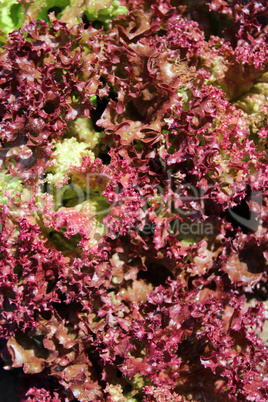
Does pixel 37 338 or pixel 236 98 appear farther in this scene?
pixel 236 98

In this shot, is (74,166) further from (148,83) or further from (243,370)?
(243,370)

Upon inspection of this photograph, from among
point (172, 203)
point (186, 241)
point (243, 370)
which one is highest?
point (172, 203)

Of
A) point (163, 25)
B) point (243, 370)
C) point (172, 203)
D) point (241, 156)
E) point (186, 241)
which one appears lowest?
point (243, 370)

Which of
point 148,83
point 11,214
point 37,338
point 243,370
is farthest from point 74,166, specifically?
point 243,370

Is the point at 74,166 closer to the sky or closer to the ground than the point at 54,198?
closer to the sky

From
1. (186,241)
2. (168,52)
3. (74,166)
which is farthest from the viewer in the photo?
(186,241)

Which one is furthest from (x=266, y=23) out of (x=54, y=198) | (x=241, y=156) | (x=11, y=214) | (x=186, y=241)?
(x=11, y=214)

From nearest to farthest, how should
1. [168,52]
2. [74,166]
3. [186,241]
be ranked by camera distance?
[74,166] → [168,52] → [186,241]

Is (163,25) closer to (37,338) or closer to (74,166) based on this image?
(74,166)

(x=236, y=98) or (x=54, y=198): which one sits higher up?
(x=236, y=98)
